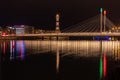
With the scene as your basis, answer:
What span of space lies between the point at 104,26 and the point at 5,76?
3835cm

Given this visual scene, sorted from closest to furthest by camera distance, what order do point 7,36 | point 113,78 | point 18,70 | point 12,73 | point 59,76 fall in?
1. point 113,78
2. point 59,76
3. point 12,73
4. point 18,70
5. point 7,36

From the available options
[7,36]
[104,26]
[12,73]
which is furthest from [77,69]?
[7,36]

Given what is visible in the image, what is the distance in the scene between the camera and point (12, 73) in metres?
11.0

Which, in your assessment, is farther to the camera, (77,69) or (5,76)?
(77,69)

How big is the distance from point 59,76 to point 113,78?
70.0 inches

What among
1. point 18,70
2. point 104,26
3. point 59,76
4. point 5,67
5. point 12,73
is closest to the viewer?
point 59,76

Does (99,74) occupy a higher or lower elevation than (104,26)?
lower

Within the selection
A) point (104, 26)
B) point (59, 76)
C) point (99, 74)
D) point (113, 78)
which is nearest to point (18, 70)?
point (59, 76)

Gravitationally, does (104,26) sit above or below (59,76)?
above

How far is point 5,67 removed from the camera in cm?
1265

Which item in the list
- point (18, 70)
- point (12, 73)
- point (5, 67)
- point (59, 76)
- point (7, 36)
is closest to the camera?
point (59, 76)

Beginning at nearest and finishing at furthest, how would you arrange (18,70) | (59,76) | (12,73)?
(59,76)
(12,73)
(18,70)

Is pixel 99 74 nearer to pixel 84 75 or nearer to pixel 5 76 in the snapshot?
pixel 84 75

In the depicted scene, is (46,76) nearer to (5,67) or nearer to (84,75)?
(84,75)
